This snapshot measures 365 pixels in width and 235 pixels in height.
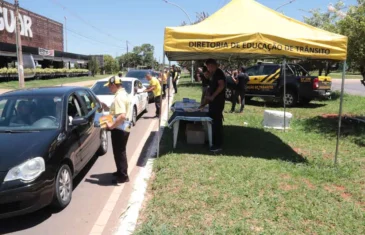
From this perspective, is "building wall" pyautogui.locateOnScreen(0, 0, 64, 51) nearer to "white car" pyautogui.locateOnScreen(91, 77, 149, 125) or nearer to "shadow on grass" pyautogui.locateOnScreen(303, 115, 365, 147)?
"white car" pyautogui.locateOnScreen(91, 77, 149, 125)

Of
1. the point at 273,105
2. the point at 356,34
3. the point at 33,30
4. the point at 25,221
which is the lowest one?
the point at 25,221

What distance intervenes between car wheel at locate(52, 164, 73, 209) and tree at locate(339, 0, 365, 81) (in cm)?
808

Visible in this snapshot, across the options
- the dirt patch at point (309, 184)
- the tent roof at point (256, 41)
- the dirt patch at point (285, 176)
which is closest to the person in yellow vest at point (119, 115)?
the tent roof at point (256, 41)

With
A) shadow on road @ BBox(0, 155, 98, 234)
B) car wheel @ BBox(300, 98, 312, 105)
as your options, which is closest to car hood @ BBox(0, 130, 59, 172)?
shadow on road @ BBox(0, 155, 98, 234)

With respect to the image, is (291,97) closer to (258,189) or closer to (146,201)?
(258,189)

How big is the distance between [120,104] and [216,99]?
8.06 ft

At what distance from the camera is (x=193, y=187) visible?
500cm

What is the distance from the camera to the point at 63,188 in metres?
4.43

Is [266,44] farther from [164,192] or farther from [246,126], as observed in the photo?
[246,126]

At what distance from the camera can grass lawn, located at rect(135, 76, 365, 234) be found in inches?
155

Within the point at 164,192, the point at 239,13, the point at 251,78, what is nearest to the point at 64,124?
the point at 164,192

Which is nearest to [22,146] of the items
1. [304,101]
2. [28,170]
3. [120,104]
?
[28,170]

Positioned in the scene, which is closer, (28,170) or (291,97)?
(28,170)

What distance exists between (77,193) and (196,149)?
2914 mm
